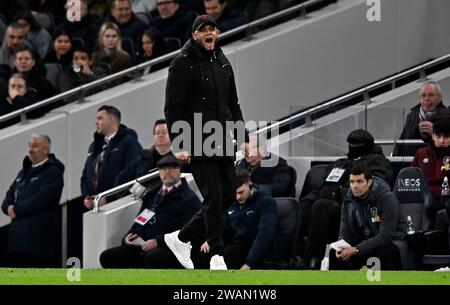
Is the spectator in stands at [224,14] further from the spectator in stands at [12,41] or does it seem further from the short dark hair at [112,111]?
the short dark hair at [112,111]

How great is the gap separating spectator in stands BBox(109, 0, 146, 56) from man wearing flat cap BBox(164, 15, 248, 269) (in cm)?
656

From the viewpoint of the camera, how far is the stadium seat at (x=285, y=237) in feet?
48.0

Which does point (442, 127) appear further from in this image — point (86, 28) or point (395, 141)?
point (86, 28)

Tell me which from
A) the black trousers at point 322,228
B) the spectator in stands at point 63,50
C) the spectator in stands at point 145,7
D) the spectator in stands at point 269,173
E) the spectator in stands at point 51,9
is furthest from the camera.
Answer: the spectator in stands at point 51,9

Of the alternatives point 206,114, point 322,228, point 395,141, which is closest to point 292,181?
point 322,228

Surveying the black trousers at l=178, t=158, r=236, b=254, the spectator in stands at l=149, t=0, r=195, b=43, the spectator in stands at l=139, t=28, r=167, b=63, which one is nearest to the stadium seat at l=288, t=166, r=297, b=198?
the black trousers at l=178, t=158, r=236, b=254

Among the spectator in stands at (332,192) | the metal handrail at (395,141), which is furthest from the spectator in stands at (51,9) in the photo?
the spectator in stands at (332,192)

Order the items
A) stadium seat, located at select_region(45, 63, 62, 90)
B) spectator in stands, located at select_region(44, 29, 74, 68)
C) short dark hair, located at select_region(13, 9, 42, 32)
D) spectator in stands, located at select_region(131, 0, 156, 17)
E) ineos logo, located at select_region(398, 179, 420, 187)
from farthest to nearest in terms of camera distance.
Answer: spectator in stands, located at select_region(131, 0, 156, 17) < short dark hair, located at select_region(13, 9, 42, 32) < spectator in stands, located at select_region(44, 29, 74, 68) < stadium seat, located at select_region(45, 63, 62, 90) < ineos logo, located at select_region(398, 179, 420, 187)

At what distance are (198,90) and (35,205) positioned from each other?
4.50 metres

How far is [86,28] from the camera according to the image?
19641 mm

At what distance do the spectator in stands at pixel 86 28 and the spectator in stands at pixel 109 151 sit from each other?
299 cm

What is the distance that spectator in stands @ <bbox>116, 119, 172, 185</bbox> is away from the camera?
15836 mm

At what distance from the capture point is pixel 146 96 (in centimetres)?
1833

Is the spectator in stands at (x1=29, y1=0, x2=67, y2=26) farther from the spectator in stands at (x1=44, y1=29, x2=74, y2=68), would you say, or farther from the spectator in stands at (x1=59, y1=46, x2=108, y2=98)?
the spectator in stands at (x1=59, y1=46, x2=108, y2=98)
